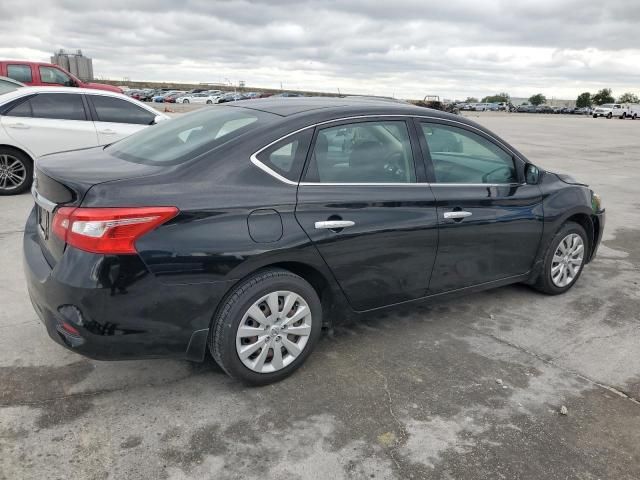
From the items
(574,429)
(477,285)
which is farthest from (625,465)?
(477,285)

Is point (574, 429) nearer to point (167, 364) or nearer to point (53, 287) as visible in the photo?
point (167, 364)

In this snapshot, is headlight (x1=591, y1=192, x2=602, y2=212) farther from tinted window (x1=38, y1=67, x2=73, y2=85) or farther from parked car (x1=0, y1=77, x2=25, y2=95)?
tinted window (x1=38, y1=67, x2=73, y2=85)

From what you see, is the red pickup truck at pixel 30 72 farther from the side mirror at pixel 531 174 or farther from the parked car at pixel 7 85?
the side mirror at pixel 531 174

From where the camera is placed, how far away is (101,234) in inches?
104

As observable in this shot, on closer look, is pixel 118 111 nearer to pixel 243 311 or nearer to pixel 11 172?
pixel 11 172

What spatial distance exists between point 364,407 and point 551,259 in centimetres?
240

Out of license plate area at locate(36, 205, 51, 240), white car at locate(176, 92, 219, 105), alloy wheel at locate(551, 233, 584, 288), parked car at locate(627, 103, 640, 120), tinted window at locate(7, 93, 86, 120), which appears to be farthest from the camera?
parked car at locate(627, 103, 640, 120)

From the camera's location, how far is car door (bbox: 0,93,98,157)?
25.4 feet

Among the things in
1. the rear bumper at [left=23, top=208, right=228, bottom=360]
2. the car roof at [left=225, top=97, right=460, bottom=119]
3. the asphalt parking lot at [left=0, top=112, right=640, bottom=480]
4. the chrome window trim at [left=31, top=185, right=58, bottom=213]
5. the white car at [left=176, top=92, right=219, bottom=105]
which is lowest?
the white car at [left=176, top=92, right=219, bottom=105]

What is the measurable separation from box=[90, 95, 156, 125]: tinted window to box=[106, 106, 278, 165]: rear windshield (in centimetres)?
497

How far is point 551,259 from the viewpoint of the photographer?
15.1 ft

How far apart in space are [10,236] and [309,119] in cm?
426

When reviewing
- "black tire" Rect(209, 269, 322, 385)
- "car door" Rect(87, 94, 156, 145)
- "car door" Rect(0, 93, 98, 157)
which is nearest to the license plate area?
"black tire" Rect(209, 269, 322, 385)

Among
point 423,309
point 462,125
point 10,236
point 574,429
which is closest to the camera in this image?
point 574,429
